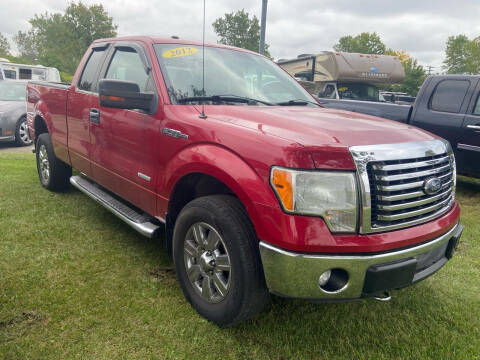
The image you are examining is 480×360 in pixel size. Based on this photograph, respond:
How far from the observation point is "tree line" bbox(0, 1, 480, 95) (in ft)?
169

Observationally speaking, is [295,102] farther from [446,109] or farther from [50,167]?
[446,109]

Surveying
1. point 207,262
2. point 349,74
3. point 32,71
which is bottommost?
point 207,262

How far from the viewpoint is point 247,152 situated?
213 centimetres

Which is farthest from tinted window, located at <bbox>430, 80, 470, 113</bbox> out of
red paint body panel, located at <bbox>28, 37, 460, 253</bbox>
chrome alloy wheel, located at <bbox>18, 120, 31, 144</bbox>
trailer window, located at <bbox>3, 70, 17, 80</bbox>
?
trailer window, located at <bbox>3, 70, 17, 80</bbox>

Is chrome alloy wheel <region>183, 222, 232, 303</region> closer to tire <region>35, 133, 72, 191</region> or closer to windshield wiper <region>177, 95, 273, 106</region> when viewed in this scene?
windshield wiper <region>177, 95, 273, 106</region>

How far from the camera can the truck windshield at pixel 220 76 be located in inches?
117

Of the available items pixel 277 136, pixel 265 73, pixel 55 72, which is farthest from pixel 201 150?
pixel 55 72

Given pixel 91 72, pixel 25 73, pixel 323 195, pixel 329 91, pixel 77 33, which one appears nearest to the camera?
pixel 323 195

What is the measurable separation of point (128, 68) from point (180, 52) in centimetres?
59

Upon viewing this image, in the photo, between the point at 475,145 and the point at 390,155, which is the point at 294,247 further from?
the point at 475,145

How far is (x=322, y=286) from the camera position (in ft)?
6.72

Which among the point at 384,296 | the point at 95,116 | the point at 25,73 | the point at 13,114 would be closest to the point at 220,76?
the point at 95,116

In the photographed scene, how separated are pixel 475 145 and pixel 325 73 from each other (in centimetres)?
698

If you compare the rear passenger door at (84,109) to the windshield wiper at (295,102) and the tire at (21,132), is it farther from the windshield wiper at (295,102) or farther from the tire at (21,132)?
the tire at (21,132)
